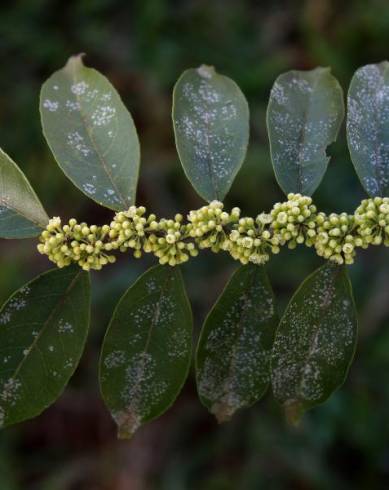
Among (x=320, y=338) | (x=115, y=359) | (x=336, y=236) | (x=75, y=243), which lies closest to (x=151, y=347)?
(x=115, y=359)

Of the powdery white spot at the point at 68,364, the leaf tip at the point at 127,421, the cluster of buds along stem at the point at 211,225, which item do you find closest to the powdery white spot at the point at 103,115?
the cluster of buds along stem at the point at 211,225

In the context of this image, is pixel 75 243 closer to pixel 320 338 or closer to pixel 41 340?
pixel 41 340

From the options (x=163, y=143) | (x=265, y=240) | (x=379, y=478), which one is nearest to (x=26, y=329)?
(x=265, y=240)

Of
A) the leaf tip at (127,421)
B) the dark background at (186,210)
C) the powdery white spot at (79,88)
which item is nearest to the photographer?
the leaf tip at (127,421)

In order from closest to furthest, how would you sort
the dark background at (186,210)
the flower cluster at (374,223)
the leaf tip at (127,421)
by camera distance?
the flower cluster at (374,223) → the leaf tip at (127,421) → the dark background at (186,210)

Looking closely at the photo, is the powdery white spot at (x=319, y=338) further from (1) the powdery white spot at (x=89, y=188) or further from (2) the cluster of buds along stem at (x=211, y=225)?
(1) the powdery white spot at (x=89, y=188)

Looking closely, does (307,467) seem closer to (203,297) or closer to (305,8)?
(203,297)
